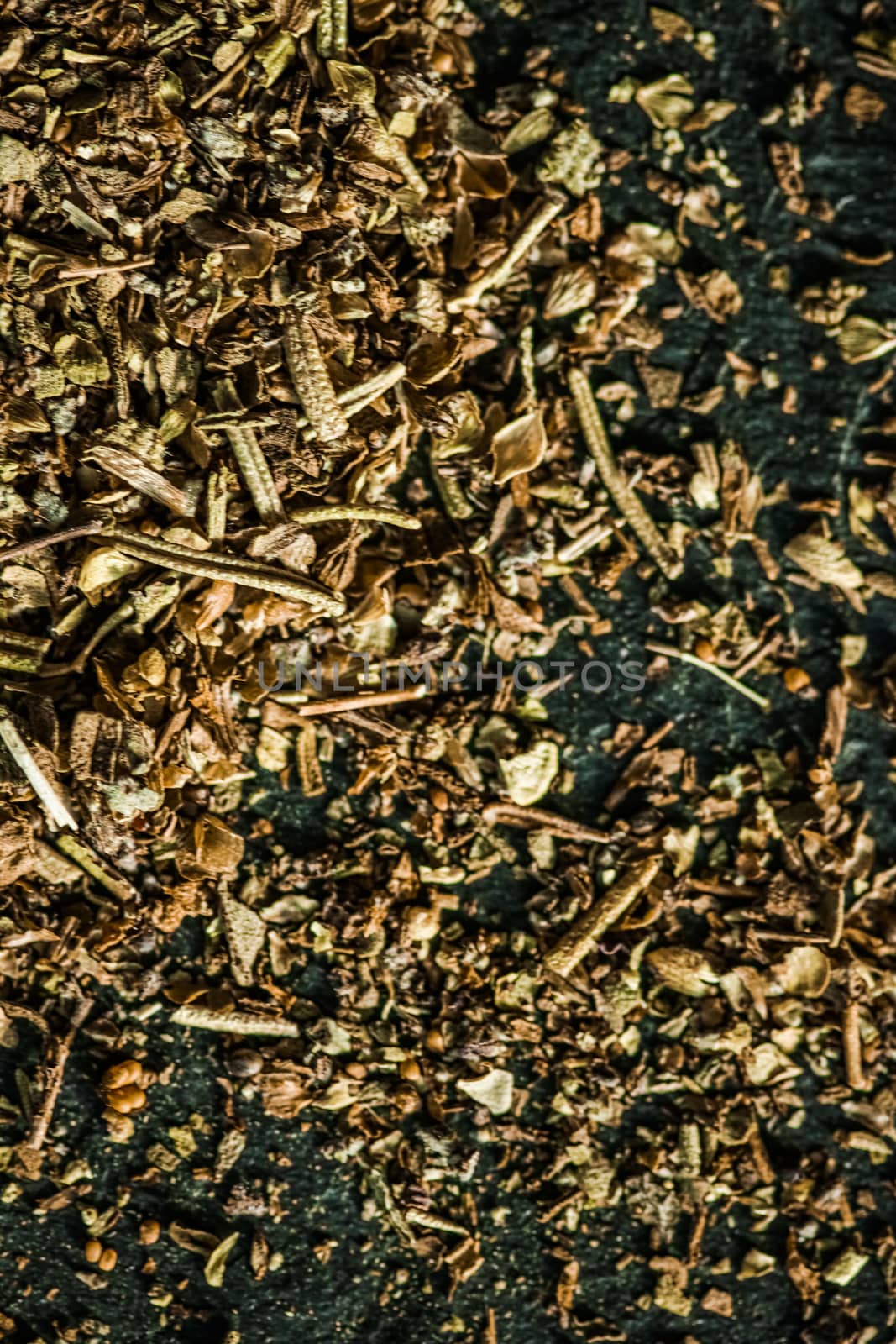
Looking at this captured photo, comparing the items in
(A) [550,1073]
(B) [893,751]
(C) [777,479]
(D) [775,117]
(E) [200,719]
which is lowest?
(A) [550,1073]

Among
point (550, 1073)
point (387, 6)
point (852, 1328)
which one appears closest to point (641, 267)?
point (387, 6)

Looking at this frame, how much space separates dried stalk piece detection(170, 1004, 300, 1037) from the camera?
962 mm

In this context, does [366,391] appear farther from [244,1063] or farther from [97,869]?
[244,1063]

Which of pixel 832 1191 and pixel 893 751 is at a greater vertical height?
pixel 893 751

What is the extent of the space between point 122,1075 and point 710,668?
69 centimetres

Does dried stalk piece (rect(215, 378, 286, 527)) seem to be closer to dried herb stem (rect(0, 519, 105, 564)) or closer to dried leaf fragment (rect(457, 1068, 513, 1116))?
dried herb stem (rect(0, 519, 105, 564))

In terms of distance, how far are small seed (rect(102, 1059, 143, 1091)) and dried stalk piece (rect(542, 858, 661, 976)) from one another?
16.0 inches

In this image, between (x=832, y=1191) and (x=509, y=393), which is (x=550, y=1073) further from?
(x=509, y=393)

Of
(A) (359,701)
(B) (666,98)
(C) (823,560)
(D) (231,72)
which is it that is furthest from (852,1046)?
(D) (231,72)

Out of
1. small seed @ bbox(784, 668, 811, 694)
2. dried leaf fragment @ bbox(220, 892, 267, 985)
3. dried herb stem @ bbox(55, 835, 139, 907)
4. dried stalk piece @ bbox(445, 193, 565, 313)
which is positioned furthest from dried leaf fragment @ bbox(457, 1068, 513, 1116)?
dried stalk piece @ bbox(445, 193, 565, 313)

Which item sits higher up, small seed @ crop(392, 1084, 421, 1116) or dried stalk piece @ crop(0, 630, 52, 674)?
Result: dried stalk piece @ crop(0, 630, 52, 674)

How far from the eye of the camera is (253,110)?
859 millimetres

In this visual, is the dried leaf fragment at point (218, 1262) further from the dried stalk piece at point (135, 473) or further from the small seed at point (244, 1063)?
the dried stalk piece at point (135, 473)

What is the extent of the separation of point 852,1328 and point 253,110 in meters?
1.28
